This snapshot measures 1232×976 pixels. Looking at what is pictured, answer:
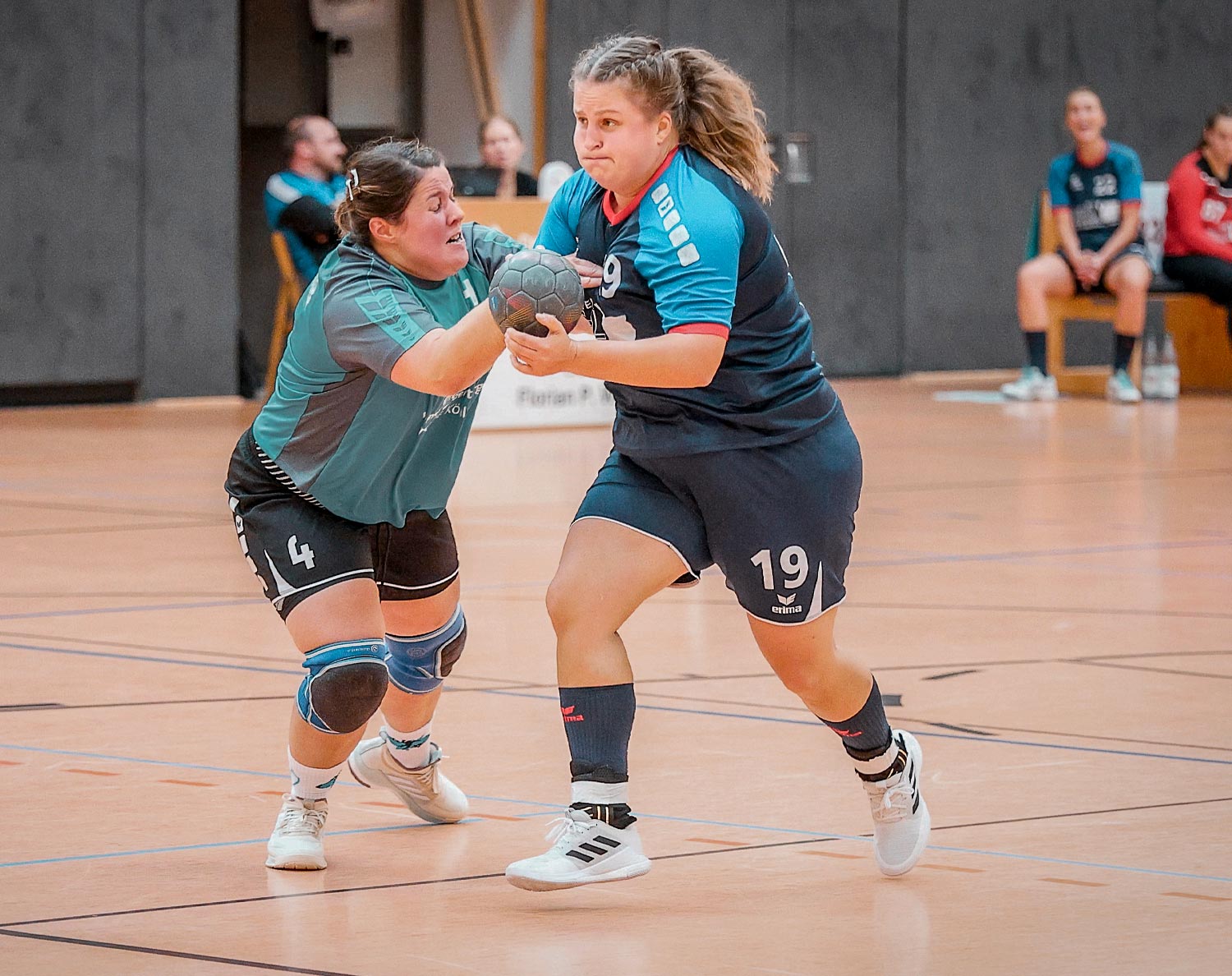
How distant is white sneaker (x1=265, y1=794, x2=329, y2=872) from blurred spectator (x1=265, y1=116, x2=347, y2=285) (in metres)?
8.54

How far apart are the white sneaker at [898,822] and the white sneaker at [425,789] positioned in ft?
2.60

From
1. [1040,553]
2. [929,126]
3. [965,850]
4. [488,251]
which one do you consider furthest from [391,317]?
[929,126]

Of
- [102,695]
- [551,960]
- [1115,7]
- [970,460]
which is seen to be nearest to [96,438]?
[970,460]

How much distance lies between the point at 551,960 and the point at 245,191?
43.9ft

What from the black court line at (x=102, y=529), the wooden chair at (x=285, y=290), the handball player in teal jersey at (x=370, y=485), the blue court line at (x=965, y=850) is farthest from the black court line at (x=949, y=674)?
the wooden chair at (x=285, y=290)

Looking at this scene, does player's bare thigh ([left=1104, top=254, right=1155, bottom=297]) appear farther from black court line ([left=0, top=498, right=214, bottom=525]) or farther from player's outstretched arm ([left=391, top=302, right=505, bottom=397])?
player's outstretched arm ([left=391, top=302, right=505, bottom=397])

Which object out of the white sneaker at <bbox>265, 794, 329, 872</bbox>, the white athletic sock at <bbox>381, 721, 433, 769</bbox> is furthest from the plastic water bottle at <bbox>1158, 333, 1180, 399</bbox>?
the white sneaker at <bbox>265, 794, 329, 872</bbox>

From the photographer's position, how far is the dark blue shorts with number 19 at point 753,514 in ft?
11.6

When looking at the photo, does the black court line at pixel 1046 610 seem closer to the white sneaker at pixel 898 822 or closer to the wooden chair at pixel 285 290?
the white sneaker at pixel 898 822

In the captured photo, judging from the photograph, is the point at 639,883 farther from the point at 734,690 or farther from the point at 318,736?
the point at 734,690

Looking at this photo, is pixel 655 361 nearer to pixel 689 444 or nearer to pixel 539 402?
pixel 689 444

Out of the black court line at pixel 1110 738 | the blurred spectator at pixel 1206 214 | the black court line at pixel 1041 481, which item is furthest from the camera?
the blurred spectator at pixel 1206 214

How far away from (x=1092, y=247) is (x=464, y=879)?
473 inches

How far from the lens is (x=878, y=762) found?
3.70m
